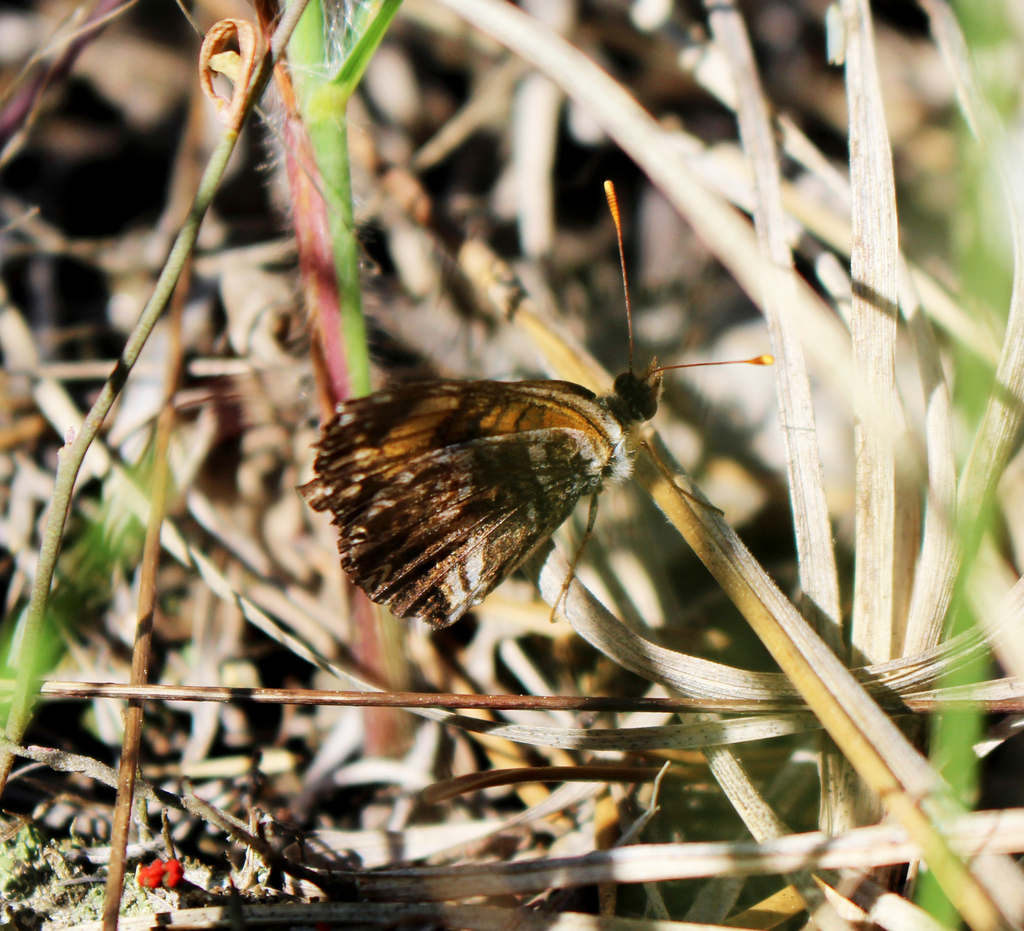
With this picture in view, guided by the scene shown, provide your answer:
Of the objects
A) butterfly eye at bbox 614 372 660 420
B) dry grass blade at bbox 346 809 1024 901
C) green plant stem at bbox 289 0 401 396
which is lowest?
dry grass blade at bbox 346 809 1024 901

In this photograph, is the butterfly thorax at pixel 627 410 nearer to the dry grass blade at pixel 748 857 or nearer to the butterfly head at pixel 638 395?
the butterfly head at pixel 638 395

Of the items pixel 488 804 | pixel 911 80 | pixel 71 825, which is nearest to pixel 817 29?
pixel 911 80

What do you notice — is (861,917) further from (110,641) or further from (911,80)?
(911,80)

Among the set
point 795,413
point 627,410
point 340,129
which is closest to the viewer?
point 340,129

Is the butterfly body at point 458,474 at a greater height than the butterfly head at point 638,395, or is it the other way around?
the butterfly head at point 638,395

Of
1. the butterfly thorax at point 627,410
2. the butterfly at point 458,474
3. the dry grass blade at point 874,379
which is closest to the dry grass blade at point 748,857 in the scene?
the dry grass blade at point 874,379

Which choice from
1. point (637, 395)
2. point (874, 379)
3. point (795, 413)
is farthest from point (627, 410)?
point (874, 379)

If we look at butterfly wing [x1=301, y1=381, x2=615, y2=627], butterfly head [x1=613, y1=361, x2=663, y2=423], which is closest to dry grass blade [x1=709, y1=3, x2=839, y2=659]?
butterfly head [x1=613, y1=361, x2=663, y2=423]

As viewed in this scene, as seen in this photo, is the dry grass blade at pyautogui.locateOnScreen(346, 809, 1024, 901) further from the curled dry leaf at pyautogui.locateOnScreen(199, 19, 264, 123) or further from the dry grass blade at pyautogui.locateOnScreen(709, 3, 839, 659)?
the curled dry leaf at pyautogui.locateOnScreen(199, 19, 264, 123)

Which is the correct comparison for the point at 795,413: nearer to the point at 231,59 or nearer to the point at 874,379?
the point at 874,379
